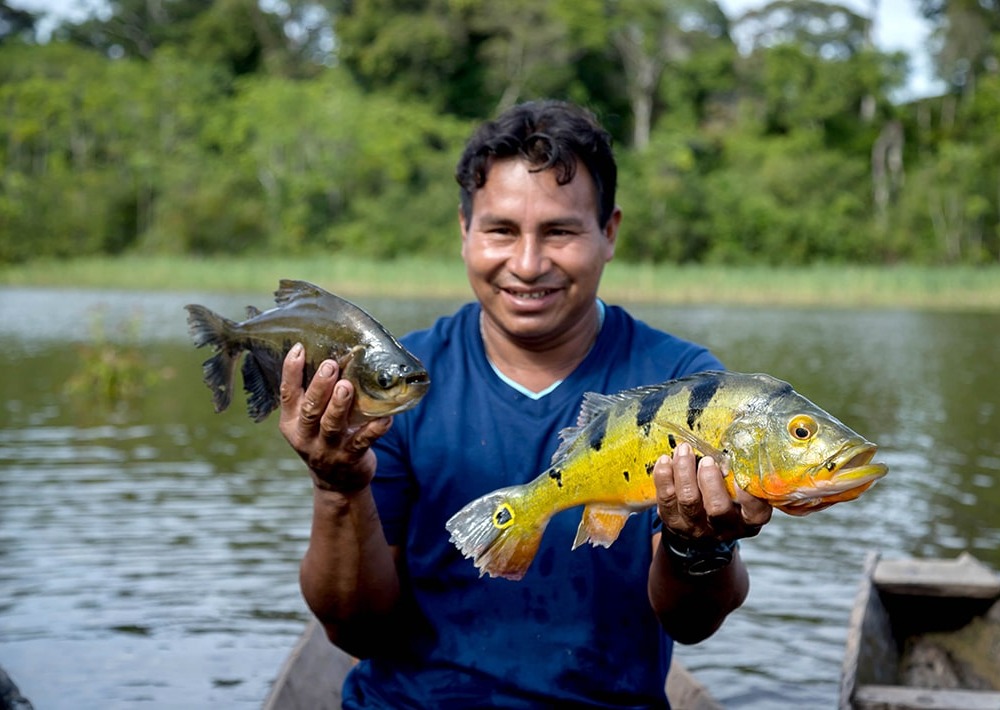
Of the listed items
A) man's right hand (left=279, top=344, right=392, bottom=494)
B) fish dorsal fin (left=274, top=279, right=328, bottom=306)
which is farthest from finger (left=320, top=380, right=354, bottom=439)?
fish dorsal fin (left=274, top=279, right=328, bottom=306)

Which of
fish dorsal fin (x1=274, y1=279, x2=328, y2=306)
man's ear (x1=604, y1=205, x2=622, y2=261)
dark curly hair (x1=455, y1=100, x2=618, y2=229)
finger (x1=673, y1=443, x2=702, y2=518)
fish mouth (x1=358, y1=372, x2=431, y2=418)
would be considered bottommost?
finger (x1=673, y1=443, x2=702, y2=518)

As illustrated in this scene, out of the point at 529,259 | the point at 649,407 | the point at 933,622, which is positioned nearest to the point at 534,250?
the point at 529,259

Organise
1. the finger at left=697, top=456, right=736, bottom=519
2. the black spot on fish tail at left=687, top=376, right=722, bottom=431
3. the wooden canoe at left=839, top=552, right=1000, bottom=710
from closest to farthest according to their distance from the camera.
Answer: the finger at left=697, top=456, right=736, bottom=519 → the black spot on fish tail at left=687, top=376, right=722, bottom=431 → the wooden canoe at left=839, top=552, right=1000, bottom=710

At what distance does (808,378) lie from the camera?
1764 centimetres

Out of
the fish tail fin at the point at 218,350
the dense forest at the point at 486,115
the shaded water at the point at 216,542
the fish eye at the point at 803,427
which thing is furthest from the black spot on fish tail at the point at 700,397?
the dense forest at the point at 486,115

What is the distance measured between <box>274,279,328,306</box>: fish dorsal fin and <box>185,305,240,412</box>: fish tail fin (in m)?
0.17

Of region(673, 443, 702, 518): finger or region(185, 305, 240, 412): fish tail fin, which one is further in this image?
region(185, 305, 240, 412): fish tail fin

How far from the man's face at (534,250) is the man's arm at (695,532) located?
0.60 meters

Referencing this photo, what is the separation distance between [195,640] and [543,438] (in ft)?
13.5

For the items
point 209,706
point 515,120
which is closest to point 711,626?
point 515,120

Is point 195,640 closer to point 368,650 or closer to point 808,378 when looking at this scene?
point 368,650

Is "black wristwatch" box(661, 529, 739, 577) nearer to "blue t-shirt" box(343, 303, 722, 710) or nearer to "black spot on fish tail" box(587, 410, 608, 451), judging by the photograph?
"black spot on fish tail" box(587, 410, 608, 451)

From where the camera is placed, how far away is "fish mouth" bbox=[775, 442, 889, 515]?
7.44 ft

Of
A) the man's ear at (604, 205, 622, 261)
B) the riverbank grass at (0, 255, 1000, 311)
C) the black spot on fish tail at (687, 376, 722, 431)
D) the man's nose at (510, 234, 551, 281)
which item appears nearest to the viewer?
the black spot on fish tail at (687, 376, 722, 431)
